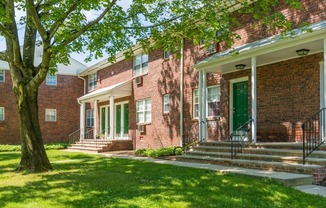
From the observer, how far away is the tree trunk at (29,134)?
10844 mm

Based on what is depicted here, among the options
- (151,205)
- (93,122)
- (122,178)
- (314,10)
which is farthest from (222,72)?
(93,122)

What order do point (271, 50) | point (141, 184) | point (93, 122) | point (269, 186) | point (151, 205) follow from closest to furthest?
point (151, 205) → point (269, 186) → point (141, 184) → point (271, 50) → point (93, 122)

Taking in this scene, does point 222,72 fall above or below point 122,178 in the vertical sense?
above

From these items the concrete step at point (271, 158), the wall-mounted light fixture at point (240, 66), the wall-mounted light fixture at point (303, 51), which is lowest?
the concrete step at point (271, 158)

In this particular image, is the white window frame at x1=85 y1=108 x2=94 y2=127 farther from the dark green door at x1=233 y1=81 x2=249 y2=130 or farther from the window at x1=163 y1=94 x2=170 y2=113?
the dark green door at x1=233 y1=81 x2=249 y2=130

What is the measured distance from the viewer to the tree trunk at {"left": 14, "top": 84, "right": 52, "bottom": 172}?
1084cm

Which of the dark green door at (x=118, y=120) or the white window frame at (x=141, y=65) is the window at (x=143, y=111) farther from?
the dark green door at (x=118, y=120)

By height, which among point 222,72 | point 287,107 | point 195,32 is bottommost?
point 287,107

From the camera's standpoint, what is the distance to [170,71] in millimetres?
18500

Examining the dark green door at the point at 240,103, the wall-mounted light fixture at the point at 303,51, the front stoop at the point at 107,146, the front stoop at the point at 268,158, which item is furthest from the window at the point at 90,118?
the wall-mounted light fixture at the point at 303,51

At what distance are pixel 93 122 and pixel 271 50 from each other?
18.5m

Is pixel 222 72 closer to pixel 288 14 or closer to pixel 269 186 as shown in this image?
pixel 288 14

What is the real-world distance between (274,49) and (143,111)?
11.2 metres

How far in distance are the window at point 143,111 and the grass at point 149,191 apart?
10649 millimetres
